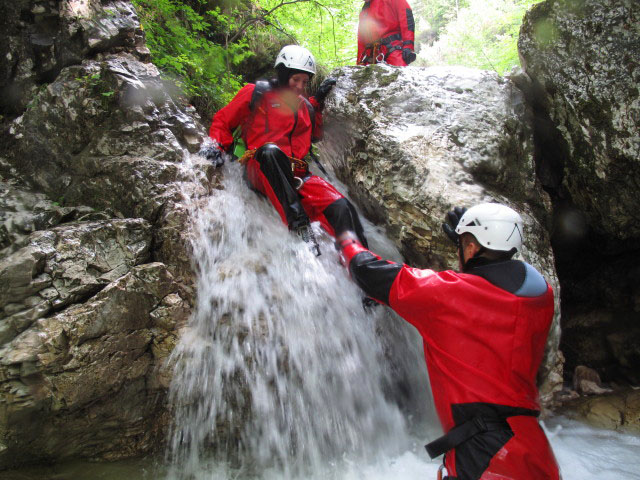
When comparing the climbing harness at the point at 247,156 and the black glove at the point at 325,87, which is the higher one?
the black glove at the point at 325,87

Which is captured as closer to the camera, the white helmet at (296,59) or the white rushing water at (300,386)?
the white rushing water at (300,386)

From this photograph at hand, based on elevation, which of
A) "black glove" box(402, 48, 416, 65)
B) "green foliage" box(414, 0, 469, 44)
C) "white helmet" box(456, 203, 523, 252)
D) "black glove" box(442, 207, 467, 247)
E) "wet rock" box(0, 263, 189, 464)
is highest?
"green foliage" box(414, 0, 469, 44)

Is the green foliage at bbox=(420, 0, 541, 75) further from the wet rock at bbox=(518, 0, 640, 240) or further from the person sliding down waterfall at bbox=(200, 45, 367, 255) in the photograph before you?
the person sliding down waterfall at bbox=(200, 45, 367, 255)

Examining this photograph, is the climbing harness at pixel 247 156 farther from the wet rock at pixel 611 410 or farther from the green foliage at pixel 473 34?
the green foliage at pixel 473 34

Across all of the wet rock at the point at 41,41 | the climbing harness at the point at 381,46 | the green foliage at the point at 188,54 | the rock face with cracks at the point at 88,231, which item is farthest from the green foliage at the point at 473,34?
the rock face with cracks at the point at 88,231

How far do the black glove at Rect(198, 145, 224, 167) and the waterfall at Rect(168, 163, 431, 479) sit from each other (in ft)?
3.05

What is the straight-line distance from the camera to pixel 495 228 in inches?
95.6

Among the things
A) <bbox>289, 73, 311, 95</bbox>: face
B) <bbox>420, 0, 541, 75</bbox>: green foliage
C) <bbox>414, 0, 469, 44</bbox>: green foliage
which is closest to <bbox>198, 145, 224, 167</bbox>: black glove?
<bbox>289, 73, 311, 95</bbox>: face

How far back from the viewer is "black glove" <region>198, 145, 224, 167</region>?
4.98 metres

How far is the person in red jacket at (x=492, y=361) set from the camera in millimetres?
2086

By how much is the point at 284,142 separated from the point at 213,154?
106 centimetres

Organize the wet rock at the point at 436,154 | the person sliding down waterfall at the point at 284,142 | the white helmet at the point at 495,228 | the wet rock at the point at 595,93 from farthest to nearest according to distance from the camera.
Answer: the person sliding down waterfall at the point at 284,142 < the wet rock at the point at 436,154 < the wet rock at the point at 595,93 < the white helmet at the point at 495,228

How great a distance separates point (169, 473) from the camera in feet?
10.2

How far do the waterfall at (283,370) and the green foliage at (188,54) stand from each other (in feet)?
10.0
